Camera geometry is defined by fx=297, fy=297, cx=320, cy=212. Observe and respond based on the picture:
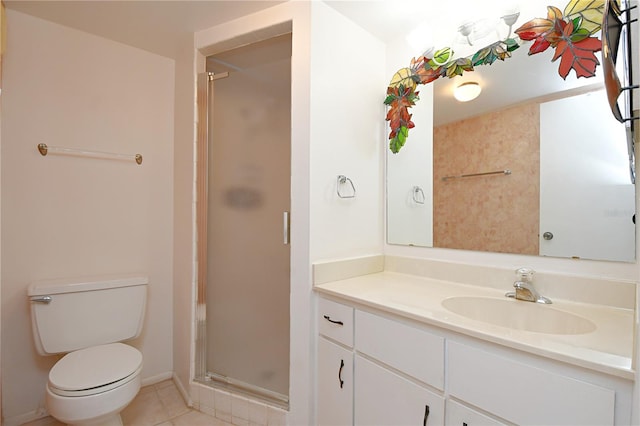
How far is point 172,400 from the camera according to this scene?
1.95 meters

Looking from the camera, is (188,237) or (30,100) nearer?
(30,100)

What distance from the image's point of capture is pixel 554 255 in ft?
4.13

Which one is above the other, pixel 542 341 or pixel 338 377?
pixel 542 341

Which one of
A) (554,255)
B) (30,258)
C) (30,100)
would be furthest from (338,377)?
(30,100)

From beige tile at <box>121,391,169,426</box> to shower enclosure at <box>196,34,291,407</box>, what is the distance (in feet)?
1.02

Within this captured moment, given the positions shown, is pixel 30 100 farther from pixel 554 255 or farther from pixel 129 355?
pixel 554 255

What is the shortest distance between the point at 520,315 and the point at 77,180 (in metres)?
2.52

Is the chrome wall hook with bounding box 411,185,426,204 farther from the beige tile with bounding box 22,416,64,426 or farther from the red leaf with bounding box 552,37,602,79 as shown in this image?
the beige tile with bounding box 22,416,64,426

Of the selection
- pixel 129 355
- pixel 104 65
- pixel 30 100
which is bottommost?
pixel 129 355

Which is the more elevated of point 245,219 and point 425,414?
point 245,219

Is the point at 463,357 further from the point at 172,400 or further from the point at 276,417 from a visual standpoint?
the point at 172,400

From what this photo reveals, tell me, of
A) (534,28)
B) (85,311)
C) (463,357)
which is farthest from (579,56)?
(85,311)

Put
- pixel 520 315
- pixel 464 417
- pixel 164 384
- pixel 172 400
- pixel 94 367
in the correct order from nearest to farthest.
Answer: pixel 464 417 → pixel 520 315 → pixel 94 367 → pixel 172 400 → pixel 164 384

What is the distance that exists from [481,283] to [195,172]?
1760 mm
